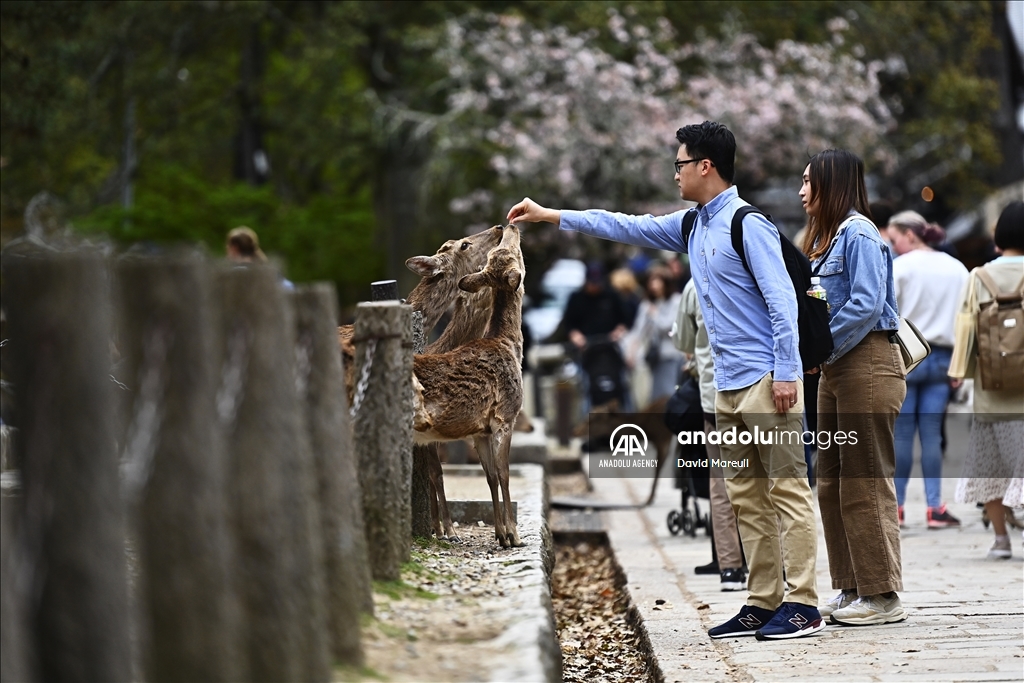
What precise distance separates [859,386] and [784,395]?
26.2 inches

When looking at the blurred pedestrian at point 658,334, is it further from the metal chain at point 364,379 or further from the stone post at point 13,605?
the stone post at point 13,605

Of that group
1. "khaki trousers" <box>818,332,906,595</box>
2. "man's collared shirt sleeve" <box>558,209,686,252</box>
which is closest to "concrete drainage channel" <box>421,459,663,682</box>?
"khaki trousers" <box>818,332,906,595</box>

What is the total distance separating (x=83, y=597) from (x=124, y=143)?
2106 cm

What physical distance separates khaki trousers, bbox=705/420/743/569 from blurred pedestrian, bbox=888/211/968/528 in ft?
7.54

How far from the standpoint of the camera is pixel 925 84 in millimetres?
24438

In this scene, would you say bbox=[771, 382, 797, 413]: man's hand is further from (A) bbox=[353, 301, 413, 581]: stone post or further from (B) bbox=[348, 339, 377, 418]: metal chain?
(B) bbox=[348, 339, 377, 418]: metal chain

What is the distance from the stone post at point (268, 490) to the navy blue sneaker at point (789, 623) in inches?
112

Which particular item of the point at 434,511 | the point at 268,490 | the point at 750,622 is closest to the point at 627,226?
the point at 434,511

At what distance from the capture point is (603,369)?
16.2 m

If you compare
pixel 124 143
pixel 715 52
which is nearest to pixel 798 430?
pixel 715 52

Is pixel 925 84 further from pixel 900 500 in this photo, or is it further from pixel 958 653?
pixel 958 653

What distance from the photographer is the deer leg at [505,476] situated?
20.5ft

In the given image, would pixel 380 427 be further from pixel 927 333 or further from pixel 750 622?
pixel 927 333

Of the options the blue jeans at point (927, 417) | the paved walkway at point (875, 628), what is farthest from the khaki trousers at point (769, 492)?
the blue jeans at point (927, 417)
